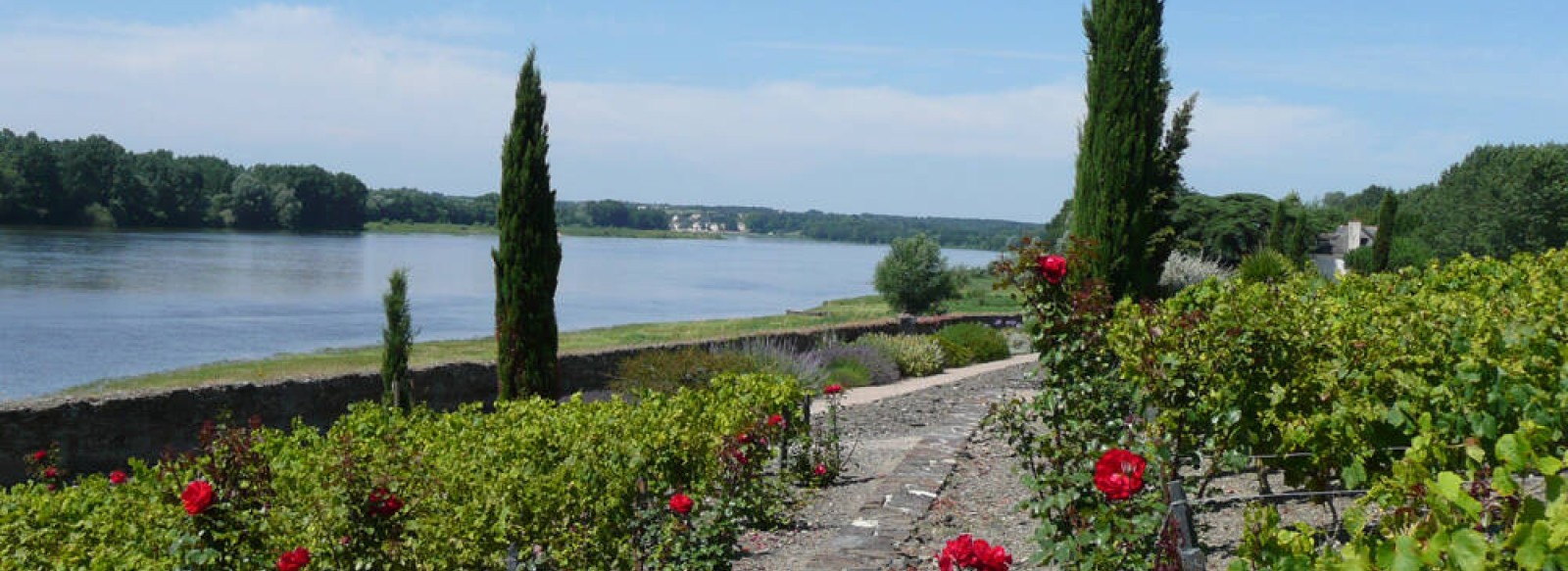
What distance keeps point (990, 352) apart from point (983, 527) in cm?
1572

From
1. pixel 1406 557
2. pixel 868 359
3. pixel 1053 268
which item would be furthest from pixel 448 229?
pixel 1406 557

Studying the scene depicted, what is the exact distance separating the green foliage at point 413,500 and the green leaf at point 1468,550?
378 cm

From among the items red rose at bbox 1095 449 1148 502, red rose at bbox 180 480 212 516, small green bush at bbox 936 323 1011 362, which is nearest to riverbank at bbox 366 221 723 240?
small green bush at bbox 936 323 1011 362

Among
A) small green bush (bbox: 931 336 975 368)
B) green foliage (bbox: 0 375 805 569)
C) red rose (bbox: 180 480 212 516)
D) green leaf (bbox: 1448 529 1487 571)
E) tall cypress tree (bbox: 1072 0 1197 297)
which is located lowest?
small green bush (bbox: 931 336 975 368)

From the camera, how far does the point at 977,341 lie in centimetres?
2192

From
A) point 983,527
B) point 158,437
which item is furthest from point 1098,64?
point 158,437

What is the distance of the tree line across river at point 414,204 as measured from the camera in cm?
4453

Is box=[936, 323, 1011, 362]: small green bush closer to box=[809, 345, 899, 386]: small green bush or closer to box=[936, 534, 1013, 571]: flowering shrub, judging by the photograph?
box=[809, 345, 899, 386]: small green bush

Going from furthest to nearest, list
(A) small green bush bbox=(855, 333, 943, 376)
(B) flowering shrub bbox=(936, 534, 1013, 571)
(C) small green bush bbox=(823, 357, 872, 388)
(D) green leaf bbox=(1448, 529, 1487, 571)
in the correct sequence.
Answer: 1. (A) small green bush bbox=(855, 333, 943, 376)
2. (C) small green bush bbox=(823, 357, 872, 388)
3. (B) flowering shrub bbox=(936, 534, 1013, 571)
4. (D) green leaf bbox=(1448, 529, 1487, 571)

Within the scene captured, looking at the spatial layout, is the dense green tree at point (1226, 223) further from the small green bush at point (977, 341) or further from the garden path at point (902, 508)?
the garden path at point (902, 508)

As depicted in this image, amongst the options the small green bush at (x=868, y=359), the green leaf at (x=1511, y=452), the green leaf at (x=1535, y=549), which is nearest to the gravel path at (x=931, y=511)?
the green leaf at (x=1511, y=452)

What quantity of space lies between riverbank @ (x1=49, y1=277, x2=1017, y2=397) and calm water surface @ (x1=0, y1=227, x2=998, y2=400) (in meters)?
2.09

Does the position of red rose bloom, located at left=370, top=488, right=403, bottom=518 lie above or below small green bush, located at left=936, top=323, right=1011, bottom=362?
above

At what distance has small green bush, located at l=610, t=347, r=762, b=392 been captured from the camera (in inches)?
530
